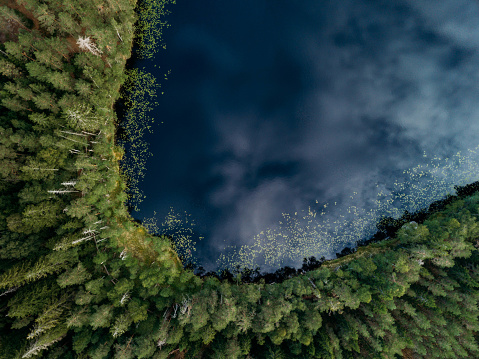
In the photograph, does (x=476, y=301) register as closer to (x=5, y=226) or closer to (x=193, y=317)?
(x=193, y=317)

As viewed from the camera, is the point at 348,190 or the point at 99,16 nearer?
the point at 99,16

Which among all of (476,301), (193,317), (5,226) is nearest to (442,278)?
(476,301)

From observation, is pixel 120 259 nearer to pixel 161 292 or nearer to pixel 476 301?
pixel 161 292

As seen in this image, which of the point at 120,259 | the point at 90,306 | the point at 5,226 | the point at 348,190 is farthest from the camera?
the point at 348,190

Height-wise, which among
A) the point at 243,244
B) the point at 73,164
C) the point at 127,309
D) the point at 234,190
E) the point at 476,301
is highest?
the point at 73,164

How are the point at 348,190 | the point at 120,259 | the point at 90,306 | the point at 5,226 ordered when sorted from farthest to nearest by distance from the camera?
the point at 348,190
the point at 120,259
the point at 90,306
the point at 5,226

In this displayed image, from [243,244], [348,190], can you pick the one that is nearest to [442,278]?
[348,190]

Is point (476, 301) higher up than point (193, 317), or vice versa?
point (193, 317)
